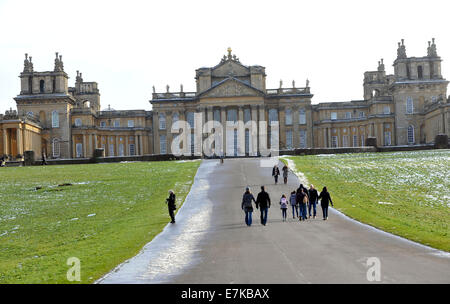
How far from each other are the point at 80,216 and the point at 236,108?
66498mm

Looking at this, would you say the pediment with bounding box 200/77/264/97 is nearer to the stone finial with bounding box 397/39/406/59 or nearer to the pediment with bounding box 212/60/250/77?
the pediment with bounding box 212/60/250/77

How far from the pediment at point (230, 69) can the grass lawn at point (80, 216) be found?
43.0 m

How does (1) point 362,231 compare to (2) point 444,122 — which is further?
(2) point 444,122

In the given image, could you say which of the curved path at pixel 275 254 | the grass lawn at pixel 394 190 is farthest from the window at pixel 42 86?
the curved path at pixel 275 254

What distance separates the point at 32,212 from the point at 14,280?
17.7 metres

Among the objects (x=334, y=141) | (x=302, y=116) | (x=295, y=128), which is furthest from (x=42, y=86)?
(x=334, y=141)

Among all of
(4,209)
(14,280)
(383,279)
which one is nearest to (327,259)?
(383,279)

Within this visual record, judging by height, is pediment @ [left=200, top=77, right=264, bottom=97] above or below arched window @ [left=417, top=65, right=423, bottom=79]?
below

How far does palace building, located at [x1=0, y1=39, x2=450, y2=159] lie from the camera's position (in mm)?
92812

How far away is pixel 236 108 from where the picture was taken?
95.9 meters

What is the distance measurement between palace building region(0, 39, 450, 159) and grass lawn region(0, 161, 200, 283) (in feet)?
122

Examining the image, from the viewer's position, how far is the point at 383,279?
511 inches

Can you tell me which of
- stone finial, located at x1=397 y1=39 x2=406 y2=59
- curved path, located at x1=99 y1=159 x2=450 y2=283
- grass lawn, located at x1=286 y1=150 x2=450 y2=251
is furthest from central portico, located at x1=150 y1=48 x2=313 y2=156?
curved path, located at x1=99 y1=159 x2=450 y2=283

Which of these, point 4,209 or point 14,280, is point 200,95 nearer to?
point 4,209
